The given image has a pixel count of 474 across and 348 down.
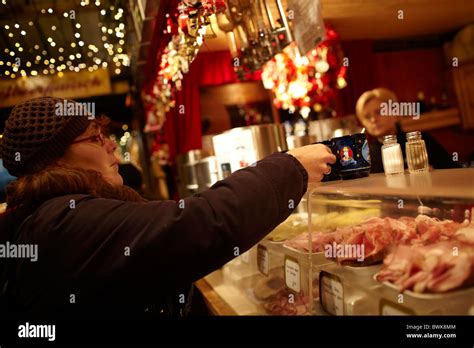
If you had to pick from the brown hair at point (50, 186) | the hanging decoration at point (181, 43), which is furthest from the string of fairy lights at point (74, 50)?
the brown hair at point (50, 186)

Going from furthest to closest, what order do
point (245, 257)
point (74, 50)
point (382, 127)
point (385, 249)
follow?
point (74, 50) → point (382, 127) → point (245, 257) → point (385, 249)

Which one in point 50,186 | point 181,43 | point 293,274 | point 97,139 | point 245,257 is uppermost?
point 181,43

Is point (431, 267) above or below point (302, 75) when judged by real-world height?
below

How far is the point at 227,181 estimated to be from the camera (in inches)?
41.2

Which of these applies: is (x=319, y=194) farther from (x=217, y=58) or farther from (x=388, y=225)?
(x=217, y=58)

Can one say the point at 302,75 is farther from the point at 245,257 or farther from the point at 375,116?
the point at 245,257

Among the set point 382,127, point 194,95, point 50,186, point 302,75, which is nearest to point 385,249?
point 50,186

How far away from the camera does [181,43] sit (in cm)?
301

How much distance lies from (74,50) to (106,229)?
20.1ft

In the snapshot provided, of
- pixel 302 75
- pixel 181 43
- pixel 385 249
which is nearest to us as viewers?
pixel 385 249

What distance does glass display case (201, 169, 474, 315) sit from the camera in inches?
43.3

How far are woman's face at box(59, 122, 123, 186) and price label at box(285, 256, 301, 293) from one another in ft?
2.66

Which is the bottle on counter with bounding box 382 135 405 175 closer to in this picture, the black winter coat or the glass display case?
the glass display case

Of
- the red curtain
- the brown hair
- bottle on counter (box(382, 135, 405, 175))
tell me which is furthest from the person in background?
the red curtain
